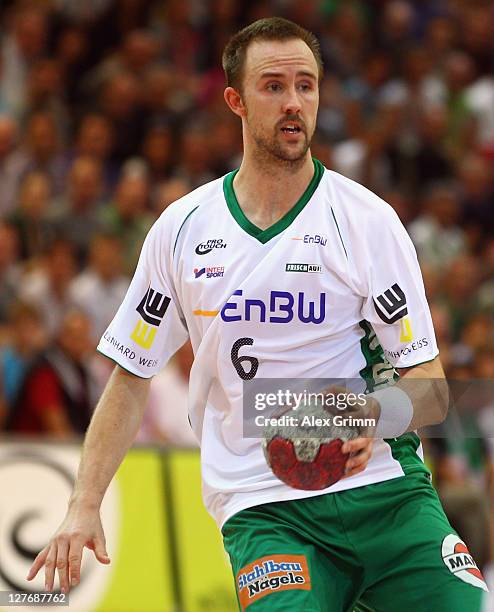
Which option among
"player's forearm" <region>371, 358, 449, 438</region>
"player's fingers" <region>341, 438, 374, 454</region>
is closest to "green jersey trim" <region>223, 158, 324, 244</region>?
"player's forearm" <region>371, 358, 449, 438</region>

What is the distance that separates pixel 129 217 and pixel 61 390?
2.30m

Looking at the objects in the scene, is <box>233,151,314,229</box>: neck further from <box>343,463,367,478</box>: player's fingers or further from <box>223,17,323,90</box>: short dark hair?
<box>343,463,367,478</box>: player's fingers

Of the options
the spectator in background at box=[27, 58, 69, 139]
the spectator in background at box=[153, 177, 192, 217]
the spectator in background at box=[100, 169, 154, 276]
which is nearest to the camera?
the spectator in background at box=[100, 169, 154, 276]

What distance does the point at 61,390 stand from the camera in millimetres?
9961

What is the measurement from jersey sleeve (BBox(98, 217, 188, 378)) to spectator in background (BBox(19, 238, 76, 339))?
581 centimetres

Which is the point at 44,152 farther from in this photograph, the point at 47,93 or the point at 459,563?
the point at 459,563

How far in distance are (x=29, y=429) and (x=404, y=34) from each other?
8048 mm

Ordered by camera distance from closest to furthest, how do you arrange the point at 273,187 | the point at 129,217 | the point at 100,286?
the point at 273,187
the point at 100,286
the point at 129,217

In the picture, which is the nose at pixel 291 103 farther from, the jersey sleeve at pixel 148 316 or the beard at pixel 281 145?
the jersey sleeve at pixel 148 316

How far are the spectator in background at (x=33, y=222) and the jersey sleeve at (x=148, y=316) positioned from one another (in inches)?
245

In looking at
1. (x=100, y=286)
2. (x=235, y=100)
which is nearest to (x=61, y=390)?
(x=100, y=286)

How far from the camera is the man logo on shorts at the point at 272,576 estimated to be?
4309mm

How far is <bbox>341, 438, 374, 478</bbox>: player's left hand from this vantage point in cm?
413

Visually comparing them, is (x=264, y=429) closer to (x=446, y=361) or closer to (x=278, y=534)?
(x=278, y=534)
